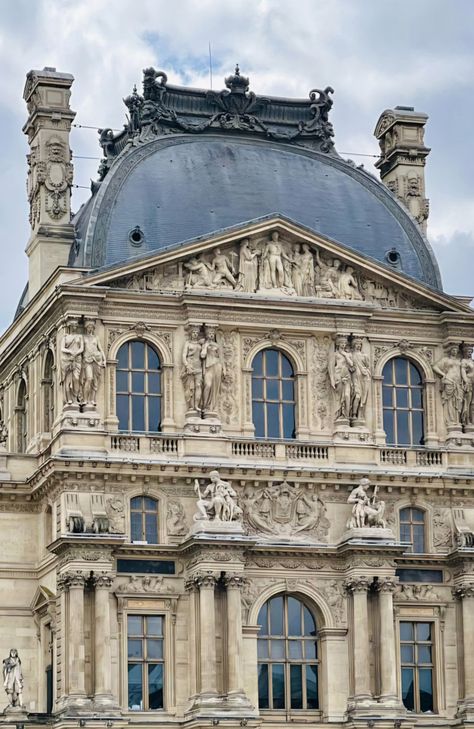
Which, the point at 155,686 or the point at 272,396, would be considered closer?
the point at 155,686

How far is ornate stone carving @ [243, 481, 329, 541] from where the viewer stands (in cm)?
5738

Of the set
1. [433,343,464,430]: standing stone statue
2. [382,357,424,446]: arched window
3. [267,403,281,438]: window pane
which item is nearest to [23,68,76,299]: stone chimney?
[267,403,281,438]: window pane

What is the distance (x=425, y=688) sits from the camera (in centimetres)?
5803

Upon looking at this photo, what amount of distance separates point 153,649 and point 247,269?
10.9 m

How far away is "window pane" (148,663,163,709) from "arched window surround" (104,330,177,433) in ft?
21.0

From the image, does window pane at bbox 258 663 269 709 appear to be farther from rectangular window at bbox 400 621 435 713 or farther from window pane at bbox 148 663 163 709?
rectangular window at bbox 400 621 435 713

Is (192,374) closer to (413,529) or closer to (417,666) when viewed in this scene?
(413,529)

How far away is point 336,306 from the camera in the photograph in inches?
2323

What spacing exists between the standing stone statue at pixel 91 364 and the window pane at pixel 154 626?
19.4ft

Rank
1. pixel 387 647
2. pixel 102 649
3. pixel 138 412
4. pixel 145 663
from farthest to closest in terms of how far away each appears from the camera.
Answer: pixel 138 412
pixel 387 647
pixel 145 663
pixel 102 649

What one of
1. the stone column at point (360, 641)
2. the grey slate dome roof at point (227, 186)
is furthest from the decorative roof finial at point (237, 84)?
the stone column at point (360, 641)

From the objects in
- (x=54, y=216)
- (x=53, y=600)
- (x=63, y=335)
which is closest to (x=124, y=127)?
(x=54, y=216)

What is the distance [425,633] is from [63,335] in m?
12.9

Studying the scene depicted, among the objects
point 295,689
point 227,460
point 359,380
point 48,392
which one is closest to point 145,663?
point 295,689
